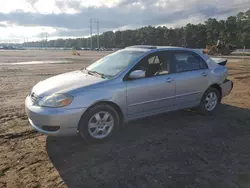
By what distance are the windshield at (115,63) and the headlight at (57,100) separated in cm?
94

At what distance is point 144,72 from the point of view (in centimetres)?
472

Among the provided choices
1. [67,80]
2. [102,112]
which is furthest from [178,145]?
[67,80]

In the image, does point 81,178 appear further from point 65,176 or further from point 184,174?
point 184,174

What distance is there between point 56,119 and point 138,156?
142 cm

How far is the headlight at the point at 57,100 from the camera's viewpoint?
13.0ft

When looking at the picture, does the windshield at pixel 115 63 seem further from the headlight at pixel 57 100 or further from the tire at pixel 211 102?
the tire at pixel 211 102

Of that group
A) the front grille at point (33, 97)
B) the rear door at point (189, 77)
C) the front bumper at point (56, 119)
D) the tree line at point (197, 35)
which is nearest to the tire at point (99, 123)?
the front bumper at point (56, 119)

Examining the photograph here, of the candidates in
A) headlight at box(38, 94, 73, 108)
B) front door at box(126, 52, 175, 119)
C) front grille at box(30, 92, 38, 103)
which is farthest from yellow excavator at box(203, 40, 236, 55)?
headlight at box(38, 94, 73, 108)

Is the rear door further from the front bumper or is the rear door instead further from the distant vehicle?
the front bumper

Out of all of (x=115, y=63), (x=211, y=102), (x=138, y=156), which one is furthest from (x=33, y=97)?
(x=211, y=102)

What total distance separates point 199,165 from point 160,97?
68.1 inches

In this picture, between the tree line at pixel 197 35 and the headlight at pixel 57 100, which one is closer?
the headlight at pixel 57 100

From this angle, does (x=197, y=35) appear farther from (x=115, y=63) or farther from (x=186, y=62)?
(x=115, y=63)

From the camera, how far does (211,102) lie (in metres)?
6.09
